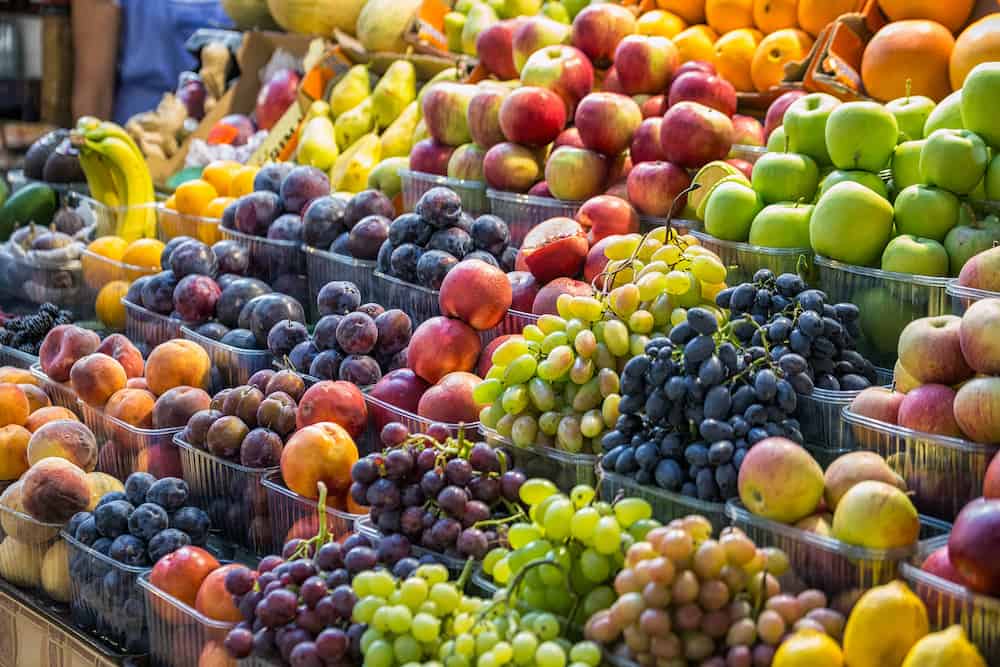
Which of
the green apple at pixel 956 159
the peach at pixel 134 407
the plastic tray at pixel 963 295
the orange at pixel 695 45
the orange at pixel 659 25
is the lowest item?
the peach at pixel 134 407

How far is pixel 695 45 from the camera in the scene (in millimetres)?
3045

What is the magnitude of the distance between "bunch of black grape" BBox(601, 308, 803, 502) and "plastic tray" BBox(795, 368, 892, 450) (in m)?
0.11

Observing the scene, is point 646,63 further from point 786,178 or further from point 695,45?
point 786,178

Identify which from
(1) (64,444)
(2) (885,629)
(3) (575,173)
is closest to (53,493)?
(1) (64,444)

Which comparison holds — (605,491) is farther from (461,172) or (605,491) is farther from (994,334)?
(461,172)

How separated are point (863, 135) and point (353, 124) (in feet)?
6.74

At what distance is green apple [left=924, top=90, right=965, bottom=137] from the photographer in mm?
2111

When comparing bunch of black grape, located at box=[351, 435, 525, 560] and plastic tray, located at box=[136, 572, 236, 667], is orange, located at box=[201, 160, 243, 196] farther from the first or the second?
bunch of black grape, located at box=[351, 435, 525, 560]

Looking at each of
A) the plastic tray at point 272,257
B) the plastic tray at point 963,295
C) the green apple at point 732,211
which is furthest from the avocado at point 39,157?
the plastic tray at point 963,295

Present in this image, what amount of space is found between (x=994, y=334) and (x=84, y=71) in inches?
205

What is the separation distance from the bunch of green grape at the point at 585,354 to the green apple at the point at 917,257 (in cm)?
31

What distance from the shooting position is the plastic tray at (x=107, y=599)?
1.94m

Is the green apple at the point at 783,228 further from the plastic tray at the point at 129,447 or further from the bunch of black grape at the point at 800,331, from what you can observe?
the plastic tray at the point at 129,447

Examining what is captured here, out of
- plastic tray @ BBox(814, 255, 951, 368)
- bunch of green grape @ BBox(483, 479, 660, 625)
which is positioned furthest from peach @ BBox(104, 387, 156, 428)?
plastic tray @ BBox(814, 255, 951, 368)
